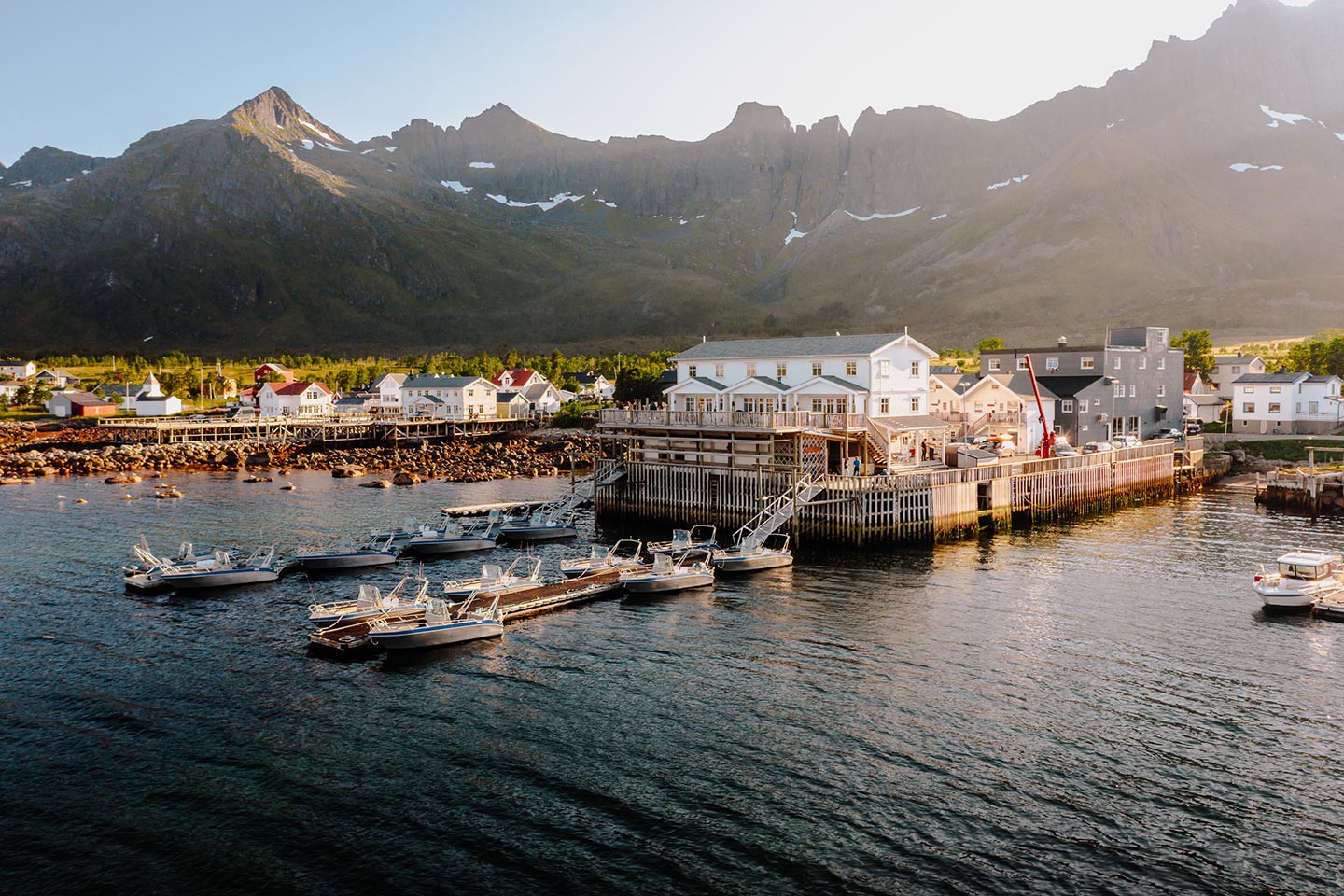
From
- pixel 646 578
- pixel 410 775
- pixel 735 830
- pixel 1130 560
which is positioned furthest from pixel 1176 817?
pixel 1130 560

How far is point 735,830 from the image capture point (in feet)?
76.8

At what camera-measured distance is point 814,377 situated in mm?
74750

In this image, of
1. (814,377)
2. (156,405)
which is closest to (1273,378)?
(814,377)

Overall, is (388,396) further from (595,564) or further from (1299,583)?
(1299,583)

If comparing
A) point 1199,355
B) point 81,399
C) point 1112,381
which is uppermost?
point 1199,355

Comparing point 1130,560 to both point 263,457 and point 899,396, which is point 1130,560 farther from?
point 263,457

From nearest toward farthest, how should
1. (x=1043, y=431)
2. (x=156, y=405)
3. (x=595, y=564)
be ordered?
1. (x=595, y=564)
2. (x=1043, y=431)
3. (x=156, y=405)

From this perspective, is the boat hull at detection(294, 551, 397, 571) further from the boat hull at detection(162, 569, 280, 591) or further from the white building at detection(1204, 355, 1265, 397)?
the white building at detection(1204, 355, 1265, 397)

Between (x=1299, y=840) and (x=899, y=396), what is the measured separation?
54.9 meters

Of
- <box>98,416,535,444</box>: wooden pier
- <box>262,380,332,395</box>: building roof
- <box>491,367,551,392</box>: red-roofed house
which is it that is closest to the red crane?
<box>98,416,535,444</box>: wooden pier

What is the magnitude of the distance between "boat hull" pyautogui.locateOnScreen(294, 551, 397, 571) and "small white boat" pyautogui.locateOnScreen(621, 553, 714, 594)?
16923 mm

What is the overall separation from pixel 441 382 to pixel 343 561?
113 metres

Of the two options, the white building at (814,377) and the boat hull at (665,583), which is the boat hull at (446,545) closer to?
the boat hull at (665,583)

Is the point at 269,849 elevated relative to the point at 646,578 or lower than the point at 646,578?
lower
